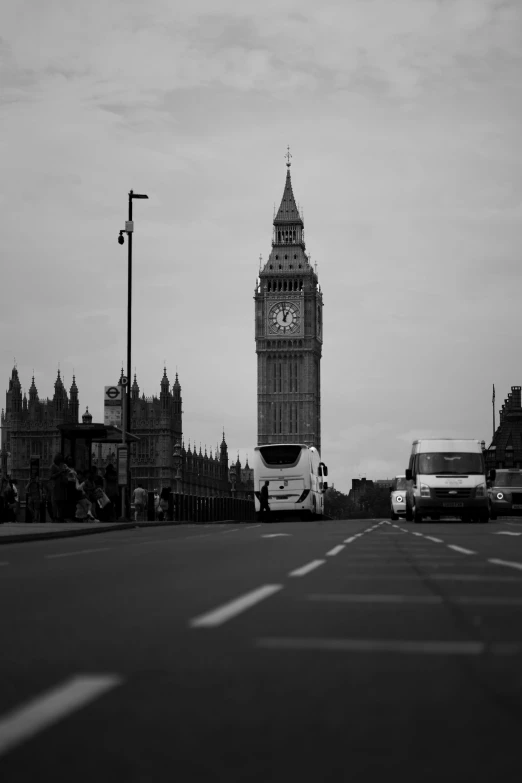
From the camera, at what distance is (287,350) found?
178500mm

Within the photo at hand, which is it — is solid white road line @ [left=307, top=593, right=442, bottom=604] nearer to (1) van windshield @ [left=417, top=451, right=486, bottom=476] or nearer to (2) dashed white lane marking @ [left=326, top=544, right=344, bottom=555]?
(2) dashed white lane marking @ [left=326, top=544, right=344, bottom=555]

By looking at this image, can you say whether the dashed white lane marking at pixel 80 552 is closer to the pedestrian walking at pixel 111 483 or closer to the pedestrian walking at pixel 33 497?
the pedestrian walking at pixel 33 497

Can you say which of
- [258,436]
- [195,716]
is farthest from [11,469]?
[195,716]

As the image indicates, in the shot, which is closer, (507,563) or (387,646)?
(387,646)

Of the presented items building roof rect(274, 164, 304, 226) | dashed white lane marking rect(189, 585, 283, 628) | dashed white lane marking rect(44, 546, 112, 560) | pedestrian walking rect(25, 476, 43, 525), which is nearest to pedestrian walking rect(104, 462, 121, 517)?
pedestrian walking rect(25, 476, 43, 525)

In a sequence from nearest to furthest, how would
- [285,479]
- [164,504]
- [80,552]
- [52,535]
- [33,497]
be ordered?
[80,552], [52,535], [33,497], [164,504], [285,479]

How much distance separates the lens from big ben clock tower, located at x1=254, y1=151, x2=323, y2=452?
17838 centimetres

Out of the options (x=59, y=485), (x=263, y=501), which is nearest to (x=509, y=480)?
(x=263, y=501)

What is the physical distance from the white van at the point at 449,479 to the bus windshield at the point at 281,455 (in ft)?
40.9

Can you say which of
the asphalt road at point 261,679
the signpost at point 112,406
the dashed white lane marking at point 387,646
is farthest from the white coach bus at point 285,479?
the dashed white lane marking at point 387,646

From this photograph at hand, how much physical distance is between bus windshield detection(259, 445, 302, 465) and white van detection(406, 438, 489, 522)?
40.9 feet

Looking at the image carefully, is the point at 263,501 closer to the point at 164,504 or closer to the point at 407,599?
the point at 164,504

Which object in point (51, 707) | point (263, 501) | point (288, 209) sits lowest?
point (51, 707)

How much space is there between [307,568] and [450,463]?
2461 cm
